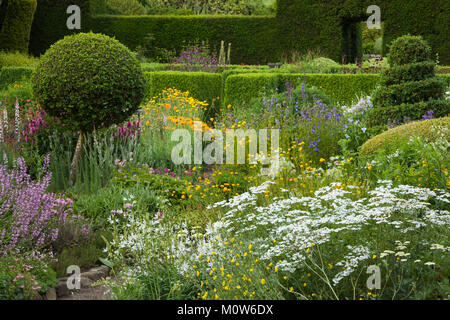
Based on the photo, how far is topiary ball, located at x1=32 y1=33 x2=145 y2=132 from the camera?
6.36 metres

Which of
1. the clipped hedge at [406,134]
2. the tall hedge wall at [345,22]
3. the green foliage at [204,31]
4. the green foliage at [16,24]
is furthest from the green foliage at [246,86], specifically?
the green foliage at [16,24]

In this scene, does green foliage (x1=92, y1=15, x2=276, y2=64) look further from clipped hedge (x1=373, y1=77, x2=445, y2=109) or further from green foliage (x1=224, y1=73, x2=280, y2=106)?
clipped hedge (x1=373, y1=77, x2=445, y2=109)

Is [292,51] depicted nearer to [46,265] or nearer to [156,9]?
[156,9]

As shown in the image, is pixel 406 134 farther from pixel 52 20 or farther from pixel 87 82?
pixel 52 20

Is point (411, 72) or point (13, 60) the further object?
point (13, 60)

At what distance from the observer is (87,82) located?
6328mm

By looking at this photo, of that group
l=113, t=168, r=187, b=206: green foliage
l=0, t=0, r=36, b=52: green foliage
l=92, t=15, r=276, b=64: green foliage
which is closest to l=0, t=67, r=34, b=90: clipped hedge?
l=0, t=0, r=36, b=52: green foliage

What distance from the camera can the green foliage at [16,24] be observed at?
17.0m

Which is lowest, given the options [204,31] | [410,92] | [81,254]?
→ [81,254]

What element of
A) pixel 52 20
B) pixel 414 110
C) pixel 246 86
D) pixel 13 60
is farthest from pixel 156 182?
pixel 52 20

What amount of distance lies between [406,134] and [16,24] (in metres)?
15.3

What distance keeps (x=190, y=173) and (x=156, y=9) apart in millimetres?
19656

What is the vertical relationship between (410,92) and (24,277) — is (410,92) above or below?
above

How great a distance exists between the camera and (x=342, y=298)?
3000 millimetres
